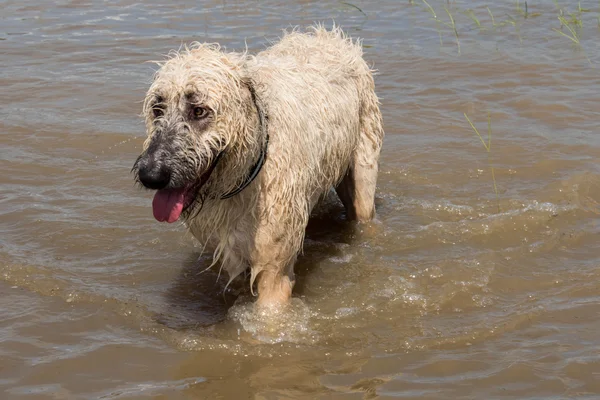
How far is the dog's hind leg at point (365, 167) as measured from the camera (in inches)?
288

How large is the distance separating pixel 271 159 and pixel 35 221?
2973 millimetres

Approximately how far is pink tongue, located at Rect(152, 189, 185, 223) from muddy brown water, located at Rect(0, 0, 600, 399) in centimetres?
106

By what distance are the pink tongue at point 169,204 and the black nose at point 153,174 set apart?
243 millimetres

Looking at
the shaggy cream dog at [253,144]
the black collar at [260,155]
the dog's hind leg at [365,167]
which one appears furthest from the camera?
the dog's hind leg at [365,167]

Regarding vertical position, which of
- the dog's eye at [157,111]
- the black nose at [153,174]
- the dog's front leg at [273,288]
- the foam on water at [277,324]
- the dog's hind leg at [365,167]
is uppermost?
the dog's eye at [157,111]

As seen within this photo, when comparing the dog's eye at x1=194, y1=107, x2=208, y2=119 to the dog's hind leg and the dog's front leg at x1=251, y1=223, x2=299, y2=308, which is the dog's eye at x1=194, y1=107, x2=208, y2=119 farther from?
the dog's hind leg

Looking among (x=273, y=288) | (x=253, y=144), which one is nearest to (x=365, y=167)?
(x=273, y=288)

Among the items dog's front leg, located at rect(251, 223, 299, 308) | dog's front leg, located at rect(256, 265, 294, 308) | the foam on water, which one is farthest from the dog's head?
the foam on water

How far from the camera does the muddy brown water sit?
5477mm

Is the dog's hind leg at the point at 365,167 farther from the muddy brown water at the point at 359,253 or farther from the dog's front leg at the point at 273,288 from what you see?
the dog's front leg at the point at 273,288

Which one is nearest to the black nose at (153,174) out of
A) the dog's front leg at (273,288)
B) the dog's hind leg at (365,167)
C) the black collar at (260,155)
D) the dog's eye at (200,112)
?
the dog's eye at (200,112)

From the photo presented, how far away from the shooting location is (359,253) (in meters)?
7.37

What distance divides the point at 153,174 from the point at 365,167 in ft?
9.53

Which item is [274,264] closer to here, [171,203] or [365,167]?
[171,203]
